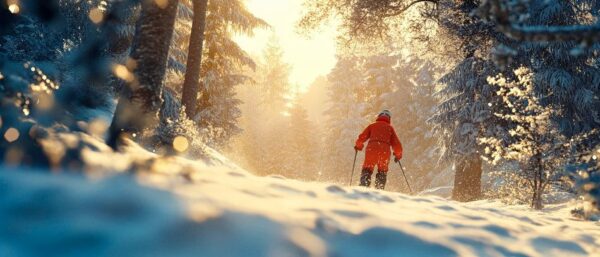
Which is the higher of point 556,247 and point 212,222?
point 556,247

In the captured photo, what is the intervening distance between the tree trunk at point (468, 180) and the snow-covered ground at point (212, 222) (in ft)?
35.0

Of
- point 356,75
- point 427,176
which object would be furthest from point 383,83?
point 427,176

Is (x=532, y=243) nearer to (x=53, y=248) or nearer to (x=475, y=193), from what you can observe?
(x=53, y=248)

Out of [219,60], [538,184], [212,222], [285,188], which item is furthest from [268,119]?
[212,222]

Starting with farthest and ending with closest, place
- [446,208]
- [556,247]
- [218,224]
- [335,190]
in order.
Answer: [446,208] → [335,190] → [556,247] → [218,224]

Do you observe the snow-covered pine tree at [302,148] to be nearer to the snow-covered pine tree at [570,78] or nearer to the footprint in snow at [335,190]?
the snow-covered pine tree at [570,78]

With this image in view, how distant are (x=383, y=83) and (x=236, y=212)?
115 ft

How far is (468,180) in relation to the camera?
49.5 ft

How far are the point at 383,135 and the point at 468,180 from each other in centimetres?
660

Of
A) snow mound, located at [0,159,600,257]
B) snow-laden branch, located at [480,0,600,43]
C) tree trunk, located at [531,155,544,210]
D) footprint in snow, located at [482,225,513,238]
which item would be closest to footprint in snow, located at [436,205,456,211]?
snow mound, located at [0,159,600,257]

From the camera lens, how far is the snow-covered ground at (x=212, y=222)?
230cm

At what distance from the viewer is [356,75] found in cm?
3859

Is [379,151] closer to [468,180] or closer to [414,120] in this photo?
[468,180]

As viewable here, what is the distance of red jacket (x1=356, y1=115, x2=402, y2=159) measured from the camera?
32.1 feet
